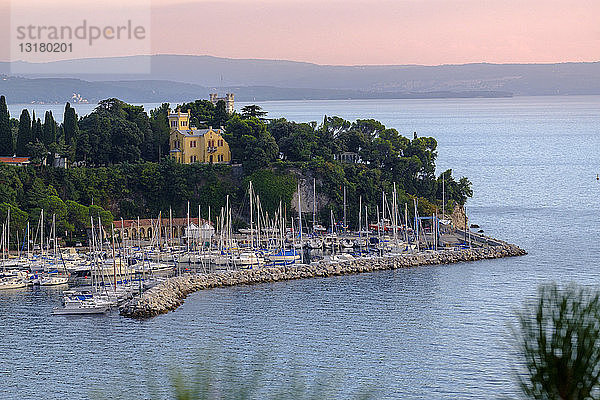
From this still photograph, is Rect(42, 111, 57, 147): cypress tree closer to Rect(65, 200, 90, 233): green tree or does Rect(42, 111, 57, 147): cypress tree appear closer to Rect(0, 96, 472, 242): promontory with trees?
Rect(0, 96, 472, 242): promontory with trees

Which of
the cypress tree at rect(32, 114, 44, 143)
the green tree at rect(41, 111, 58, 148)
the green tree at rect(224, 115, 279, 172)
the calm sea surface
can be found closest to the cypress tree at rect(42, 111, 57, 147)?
the green tree at rect(41, 111, 58, 148)

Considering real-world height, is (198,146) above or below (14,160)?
above

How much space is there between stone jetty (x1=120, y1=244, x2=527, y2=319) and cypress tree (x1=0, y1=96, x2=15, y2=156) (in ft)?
45.6

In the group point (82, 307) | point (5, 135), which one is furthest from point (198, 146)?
point (82, 307)

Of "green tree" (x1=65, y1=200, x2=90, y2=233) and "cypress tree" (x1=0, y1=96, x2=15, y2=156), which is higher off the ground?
"cypress tree" (x1=0, y1=96, x2=15, y2=156)

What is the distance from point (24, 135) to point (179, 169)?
253 inches

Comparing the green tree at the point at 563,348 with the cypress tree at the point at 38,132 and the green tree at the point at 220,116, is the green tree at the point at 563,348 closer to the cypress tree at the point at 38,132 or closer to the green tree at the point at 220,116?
the cypress tree at the point at 38,132

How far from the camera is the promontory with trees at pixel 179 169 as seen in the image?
1596 inches

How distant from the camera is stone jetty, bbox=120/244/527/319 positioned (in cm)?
2767

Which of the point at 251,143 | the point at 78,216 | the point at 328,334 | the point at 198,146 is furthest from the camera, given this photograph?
the point at 198,146

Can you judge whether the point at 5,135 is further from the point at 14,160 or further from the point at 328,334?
the point at 328,334

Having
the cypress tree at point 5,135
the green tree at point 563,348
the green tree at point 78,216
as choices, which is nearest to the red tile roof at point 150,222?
the green tree at point 78,216

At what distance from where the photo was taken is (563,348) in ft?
20.6

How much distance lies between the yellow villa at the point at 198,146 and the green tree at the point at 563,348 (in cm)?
3838
